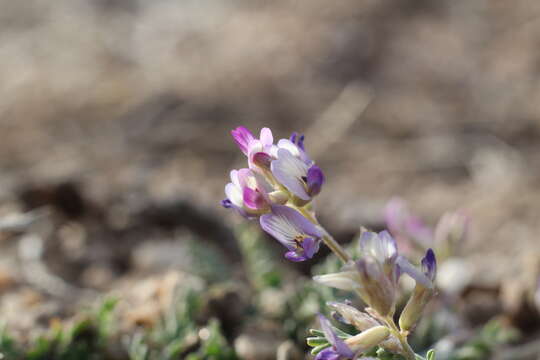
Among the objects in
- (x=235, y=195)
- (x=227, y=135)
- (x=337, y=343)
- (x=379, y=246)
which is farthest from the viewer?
(x=227, y=135)

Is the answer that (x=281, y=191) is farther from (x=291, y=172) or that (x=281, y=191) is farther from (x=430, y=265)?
(x=430, y=265)

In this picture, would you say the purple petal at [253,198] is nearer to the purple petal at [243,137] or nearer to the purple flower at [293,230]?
the purple flower at [293,230]

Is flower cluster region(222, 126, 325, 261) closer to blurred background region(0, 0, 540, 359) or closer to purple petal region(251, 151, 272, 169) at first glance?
purple petal region(251, 151, 272, 169)

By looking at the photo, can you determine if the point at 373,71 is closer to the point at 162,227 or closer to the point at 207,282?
the point at 162,227

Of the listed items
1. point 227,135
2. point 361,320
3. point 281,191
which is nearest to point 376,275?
point 361,320

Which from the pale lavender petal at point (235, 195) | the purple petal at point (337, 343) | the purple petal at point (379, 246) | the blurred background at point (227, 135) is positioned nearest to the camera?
the purple petal at point (337, 343)

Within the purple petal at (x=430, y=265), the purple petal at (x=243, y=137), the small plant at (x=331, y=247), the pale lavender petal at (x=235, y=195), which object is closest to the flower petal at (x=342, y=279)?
the small plant at (x=331, y=247)

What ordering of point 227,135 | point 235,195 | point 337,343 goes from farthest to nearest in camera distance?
1. point 227,135
2. point 235,195
3. point 337,343

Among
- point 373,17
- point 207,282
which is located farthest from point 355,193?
point 373,17
